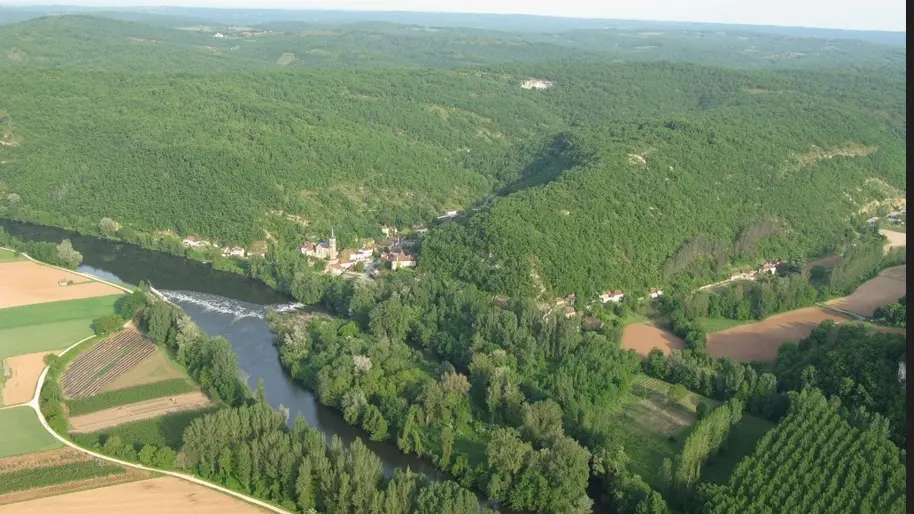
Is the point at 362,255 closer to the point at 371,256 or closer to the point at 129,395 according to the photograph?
the point at 371,256

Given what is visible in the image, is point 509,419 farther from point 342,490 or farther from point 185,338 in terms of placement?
point 185,338

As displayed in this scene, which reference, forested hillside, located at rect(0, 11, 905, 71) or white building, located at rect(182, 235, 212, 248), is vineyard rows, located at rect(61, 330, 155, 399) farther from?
forested hillside, located at rect(0, 11, 905, 71)

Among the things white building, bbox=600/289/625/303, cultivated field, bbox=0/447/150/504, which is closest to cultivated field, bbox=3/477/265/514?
cultivated field, bbox=0/447/150/504

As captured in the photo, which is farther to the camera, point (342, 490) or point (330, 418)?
Answer: point (330, 418)

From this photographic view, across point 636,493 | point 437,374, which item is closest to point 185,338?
point 437,374

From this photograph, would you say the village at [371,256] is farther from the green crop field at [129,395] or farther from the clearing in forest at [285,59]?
the clearing in forest at [285,59]

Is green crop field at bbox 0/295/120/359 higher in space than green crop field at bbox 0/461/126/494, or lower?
higher
